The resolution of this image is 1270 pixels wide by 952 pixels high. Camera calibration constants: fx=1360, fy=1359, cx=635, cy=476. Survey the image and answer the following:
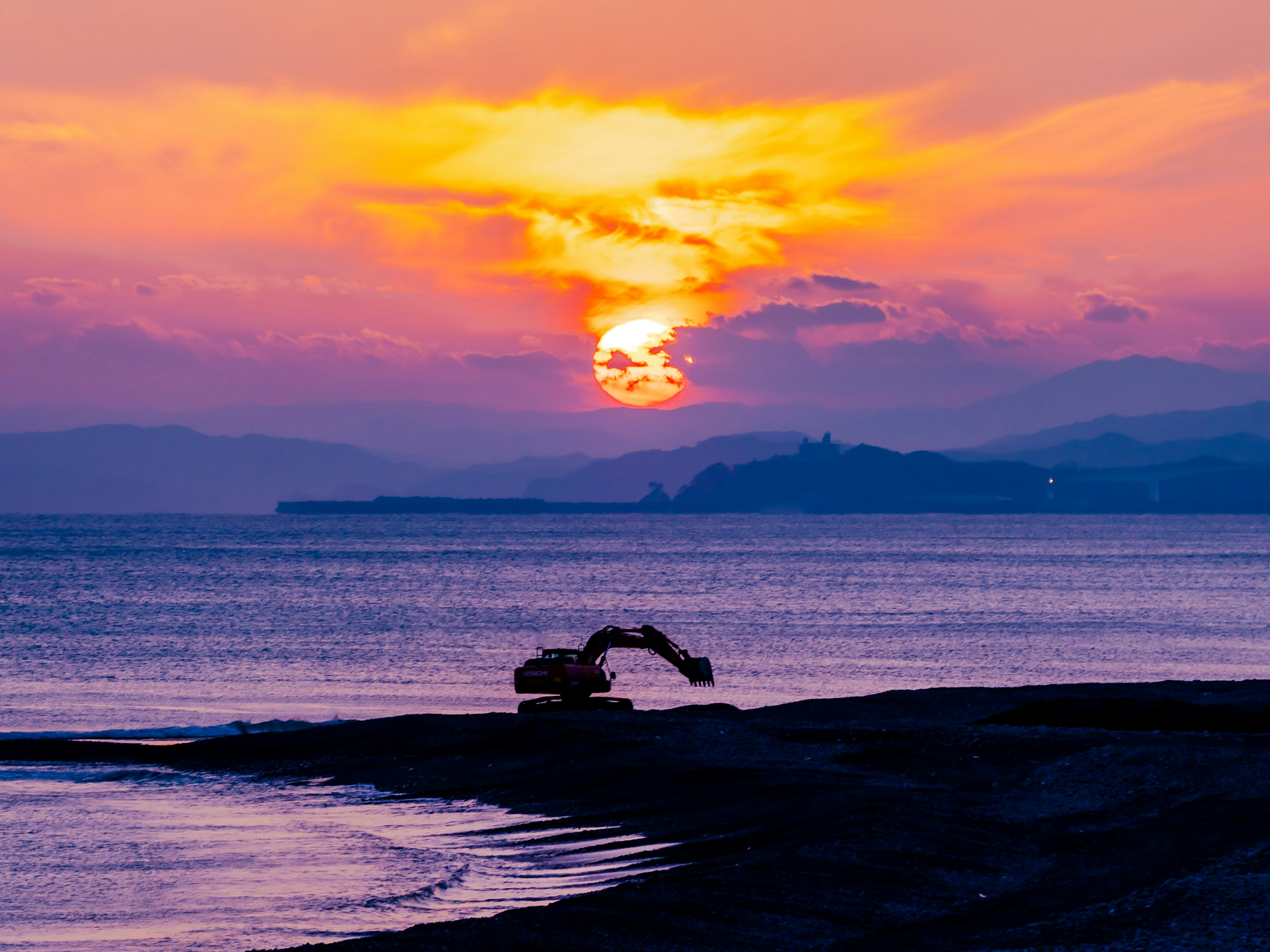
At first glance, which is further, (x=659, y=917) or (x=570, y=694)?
(x=570, y=694)

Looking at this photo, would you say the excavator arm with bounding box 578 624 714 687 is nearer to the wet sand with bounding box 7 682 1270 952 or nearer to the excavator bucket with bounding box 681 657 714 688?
the excavator bucket with bounding box 681 657 714 688

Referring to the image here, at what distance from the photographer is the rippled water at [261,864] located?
57.7 ft

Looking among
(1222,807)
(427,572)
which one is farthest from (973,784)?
(427,572)

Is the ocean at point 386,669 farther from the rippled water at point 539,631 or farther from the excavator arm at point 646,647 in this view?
the excavator arm at point 646,647

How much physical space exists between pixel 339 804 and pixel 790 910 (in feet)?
44.7

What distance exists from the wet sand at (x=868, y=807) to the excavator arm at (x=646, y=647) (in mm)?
2692

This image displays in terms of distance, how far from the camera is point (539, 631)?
80.1m

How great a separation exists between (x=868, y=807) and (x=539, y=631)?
59.9 m

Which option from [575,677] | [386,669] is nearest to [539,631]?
[386,669]

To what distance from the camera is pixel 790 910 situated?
15820 mm

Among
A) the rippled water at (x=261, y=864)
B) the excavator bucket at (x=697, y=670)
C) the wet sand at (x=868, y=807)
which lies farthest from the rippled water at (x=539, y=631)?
the rippled water at (x=261, y=864)

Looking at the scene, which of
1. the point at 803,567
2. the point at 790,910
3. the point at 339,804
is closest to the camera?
the point at 790,910

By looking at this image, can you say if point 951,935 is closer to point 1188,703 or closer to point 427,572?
point 1188,703

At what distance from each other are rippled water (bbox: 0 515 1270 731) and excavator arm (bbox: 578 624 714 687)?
11.4ft
